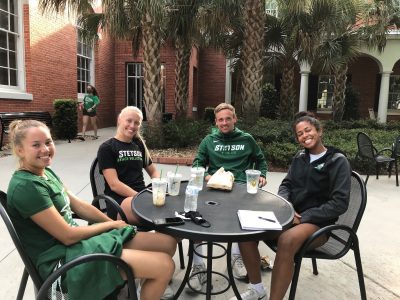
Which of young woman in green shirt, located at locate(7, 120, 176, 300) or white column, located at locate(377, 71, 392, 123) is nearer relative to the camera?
young woman in green shirt, located at locate(7, 120, 176, 300)

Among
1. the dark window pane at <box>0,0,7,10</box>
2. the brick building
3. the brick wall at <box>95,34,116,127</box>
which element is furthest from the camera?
the brick wall at <box>95,34,116,127</box>

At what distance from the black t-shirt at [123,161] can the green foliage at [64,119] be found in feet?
26.0

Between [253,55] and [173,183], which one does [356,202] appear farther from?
[253,55]

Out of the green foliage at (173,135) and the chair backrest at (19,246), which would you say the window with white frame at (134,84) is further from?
the chair backrest at (19,246)

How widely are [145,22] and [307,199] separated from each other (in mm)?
6308

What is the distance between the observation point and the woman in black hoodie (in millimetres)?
2174

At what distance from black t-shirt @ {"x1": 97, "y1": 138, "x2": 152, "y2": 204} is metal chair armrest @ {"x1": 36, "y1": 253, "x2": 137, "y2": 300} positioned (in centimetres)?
117

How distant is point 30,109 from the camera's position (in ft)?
31.4

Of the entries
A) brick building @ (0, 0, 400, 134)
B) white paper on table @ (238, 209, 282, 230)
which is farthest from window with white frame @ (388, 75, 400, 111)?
white paper on table @ (238, 209, 282, 230)

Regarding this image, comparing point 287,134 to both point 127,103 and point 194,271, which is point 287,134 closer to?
point 194,271

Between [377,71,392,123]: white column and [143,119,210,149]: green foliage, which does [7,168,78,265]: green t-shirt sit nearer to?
[143,119,210,149]: green foliage

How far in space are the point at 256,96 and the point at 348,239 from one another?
6.64 metres

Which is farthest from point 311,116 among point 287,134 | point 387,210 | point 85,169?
point 287,134

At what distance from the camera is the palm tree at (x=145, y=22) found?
6.81 meters
